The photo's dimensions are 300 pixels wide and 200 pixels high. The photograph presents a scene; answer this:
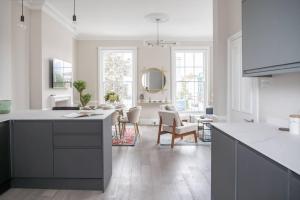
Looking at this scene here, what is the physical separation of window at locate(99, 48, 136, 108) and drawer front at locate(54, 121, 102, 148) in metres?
5.57

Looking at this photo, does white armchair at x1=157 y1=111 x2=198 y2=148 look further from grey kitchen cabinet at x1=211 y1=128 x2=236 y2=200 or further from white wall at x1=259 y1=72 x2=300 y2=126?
grey kitchen cabinet at x1=211 y1=128 x2=236 y2=200

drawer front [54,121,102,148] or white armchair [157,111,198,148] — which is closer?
drawer front [54,121,102,148]

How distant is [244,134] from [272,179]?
26.3 inches

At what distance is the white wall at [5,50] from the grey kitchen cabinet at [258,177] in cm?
400

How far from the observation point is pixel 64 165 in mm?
3053

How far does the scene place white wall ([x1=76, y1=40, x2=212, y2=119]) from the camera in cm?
848

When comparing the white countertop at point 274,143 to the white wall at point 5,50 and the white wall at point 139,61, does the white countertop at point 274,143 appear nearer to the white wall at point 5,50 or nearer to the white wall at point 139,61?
the white wall at point 5,50

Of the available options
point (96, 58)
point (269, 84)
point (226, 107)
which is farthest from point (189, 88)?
point (269, 84)

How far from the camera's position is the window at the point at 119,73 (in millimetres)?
8555

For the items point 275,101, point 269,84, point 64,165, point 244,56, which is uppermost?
point 244,56

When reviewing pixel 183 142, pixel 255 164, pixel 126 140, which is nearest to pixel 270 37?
pixel 255 164

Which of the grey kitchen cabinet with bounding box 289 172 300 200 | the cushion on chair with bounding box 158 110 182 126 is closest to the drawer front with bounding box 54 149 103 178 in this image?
the grey kitchen cabinet with bounding box 289 172 300 200

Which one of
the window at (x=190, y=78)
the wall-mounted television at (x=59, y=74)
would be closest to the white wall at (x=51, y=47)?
the wall-mounted television at (x=59, y=74)

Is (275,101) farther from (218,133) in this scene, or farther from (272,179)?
(272,179)
